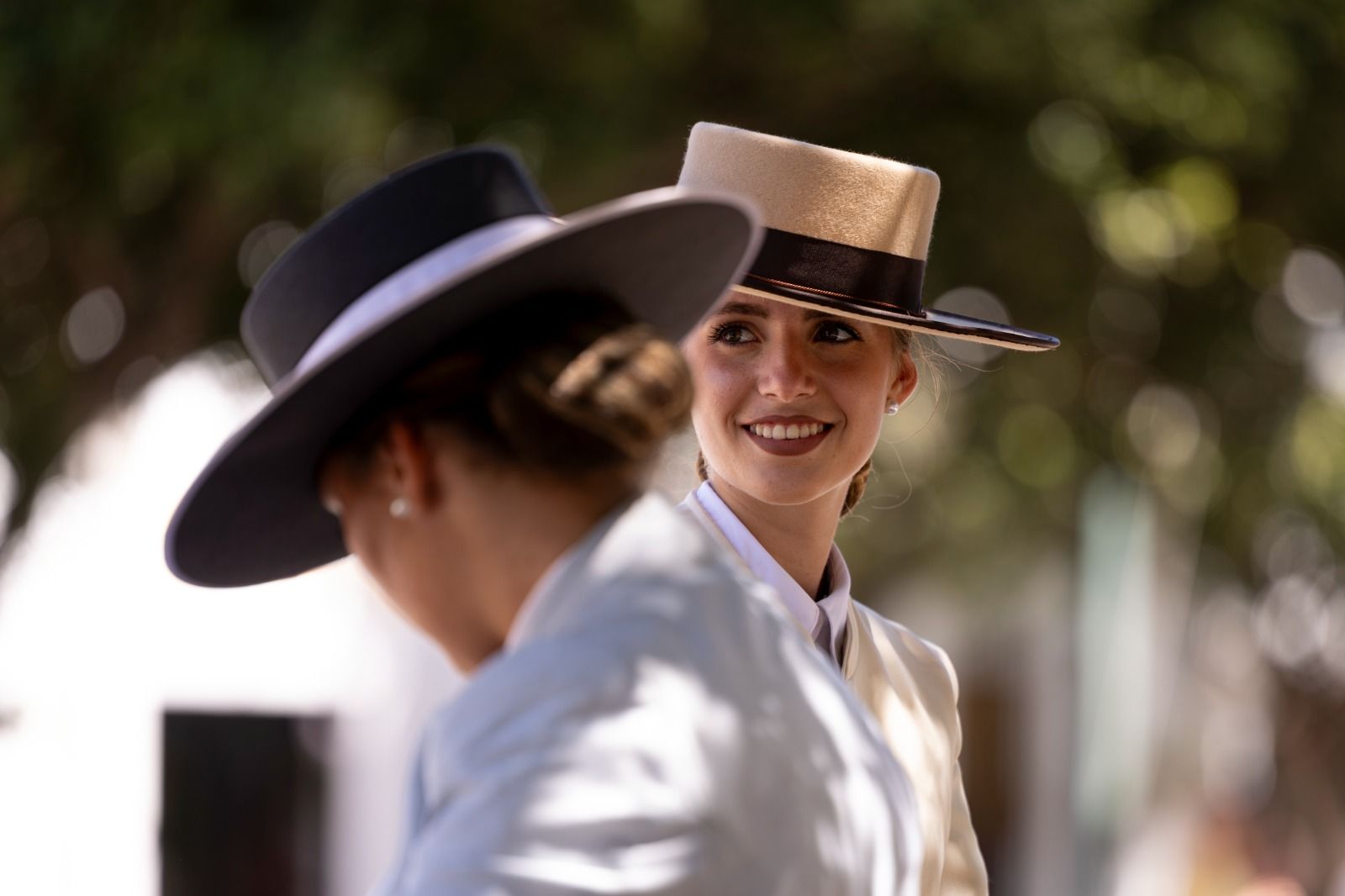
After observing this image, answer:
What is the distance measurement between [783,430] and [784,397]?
Result: 6 cm

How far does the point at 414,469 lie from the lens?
1937mm

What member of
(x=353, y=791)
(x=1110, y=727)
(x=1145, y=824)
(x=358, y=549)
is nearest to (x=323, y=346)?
(x=358, y=549)

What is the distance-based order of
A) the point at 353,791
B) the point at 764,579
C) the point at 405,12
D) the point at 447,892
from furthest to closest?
the point at 353,791 → the point at 405,12 → the point at 764,579 → the point at 447,892

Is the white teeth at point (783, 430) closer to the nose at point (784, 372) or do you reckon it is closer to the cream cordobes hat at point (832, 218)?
the nose at point (784, 372)

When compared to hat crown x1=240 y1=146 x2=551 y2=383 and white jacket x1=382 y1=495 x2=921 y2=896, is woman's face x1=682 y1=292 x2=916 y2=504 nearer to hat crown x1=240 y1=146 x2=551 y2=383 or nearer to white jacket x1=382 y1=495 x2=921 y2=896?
hat crown x1=240 y1=146 x2=551 y2=383

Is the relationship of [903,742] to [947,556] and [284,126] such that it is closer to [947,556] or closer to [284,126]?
[284,126]

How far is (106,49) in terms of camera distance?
7.29 meters

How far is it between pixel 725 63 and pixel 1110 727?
13.3 metres

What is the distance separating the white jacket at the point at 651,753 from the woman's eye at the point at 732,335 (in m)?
1.37

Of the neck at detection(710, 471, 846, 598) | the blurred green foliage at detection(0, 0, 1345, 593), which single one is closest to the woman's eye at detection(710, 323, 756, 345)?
the neck at detection(710, 471, 846, 598)

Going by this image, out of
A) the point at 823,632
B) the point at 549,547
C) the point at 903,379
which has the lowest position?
the point at 823,632

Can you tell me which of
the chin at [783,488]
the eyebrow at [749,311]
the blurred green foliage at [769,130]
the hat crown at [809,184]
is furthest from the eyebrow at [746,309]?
the blurred green foliage at [769,130]

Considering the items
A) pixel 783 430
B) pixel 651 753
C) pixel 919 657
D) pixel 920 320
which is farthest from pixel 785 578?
pixel 651 753

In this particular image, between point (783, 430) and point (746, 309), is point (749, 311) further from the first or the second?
point (783, 430)
